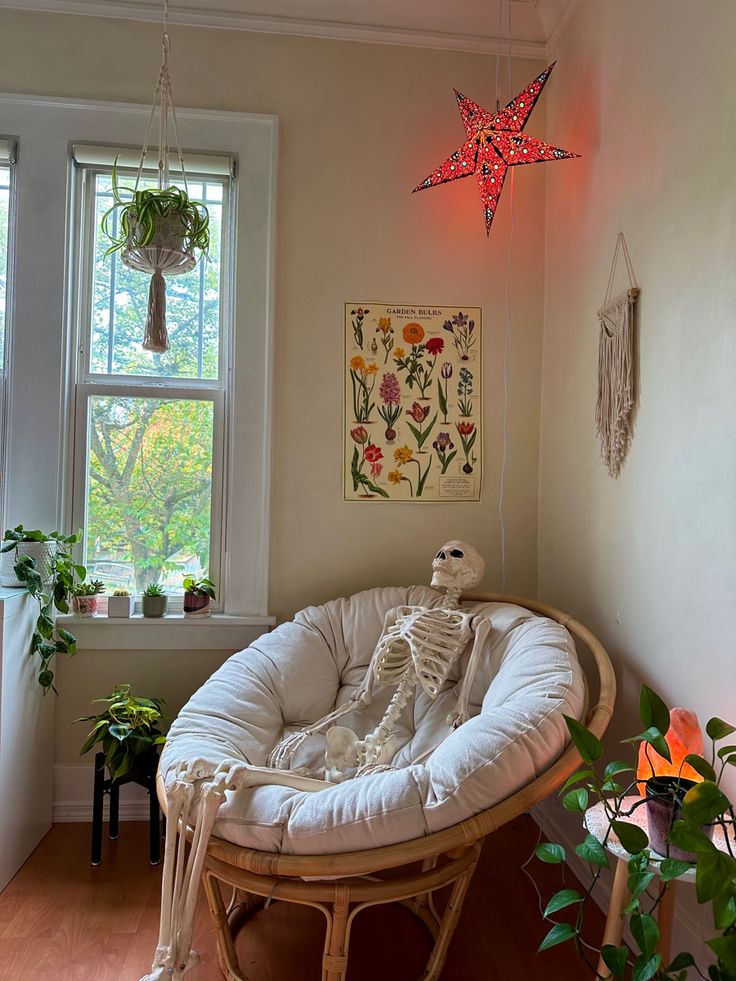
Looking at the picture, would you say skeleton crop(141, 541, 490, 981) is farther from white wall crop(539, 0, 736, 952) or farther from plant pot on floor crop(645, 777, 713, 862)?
plant pot on floor crop(645, 777, 713, 862)

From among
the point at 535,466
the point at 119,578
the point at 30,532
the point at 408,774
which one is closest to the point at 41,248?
the point at 30,532

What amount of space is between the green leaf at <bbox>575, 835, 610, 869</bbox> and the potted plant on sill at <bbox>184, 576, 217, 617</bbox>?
1671mm

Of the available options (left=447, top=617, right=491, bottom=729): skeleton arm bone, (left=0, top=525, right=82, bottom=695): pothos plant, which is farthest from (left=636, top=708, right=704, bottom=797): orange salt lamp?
(left=0, top=525, right=82, bottom=695): pothos plant

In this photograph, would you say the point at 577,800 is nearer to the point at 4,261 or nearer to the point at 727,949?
the point at 727,949

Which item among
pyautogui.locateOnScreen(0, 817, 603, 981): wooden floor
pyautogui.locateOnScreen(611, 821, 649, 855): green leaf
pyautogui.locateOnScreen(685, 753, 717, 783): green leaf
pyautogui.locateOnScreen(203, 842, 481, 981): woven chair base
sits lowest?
pyautogui.locateOnScreen(0, 817, 603, 981): wooden floor

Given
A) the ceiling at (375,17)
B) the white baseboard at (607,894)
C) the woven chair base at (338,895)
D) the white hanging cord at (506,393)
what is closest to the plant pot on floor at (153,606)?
the woven chair base at (338,895)

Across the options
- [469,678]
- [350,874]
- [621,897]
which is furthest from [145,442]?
[621,897]

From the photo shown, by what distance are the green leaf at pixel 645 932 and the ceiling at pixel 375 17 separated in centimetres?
285

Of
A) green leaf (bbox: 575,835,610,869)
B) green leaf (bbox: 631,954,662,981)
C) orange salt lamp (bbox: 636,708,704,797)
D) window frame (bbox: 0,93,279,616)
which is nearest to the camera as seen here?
green leaf (bbox: 631,954,662,981)

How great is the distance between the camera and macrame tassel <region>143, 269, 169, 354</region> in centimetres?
242

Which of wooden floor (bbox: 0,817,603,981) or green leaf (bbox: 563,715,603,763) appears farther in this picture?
wooden floor (bbox: 0,817,603,981)

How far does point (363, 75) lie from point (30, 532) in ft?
6.89

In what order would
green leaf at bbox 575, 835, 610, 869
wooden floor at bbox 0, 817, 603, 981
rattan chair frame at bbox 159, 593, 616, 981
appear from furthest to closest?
wooden floor at bbox 0, 817, 603, 981
rattan chair frame at bbox 159, 593, 616, 981
green leaf at bbox 575, 835, 610, 869

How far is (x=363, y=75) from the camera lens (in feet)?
8.90
